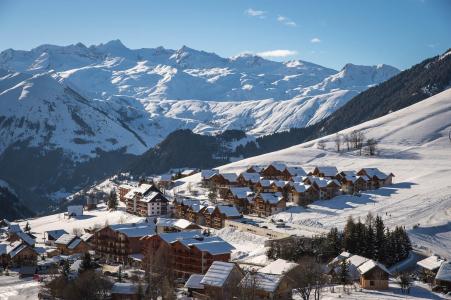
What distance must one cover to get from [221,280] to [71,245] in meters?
36.8

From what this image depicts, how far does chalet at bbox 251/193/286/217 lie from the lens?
3962 inches

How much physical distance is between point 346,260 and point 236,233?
2592cm

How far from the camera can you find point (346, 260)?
2554 inches

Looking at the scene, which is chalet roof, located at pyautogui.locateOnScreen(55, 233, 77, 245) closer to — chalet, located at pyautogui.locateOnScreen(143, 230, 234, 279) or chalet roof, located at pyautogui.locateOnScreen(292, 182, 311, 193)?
chalet, located at pyautogui.locateOnScreen(143, 230, 234, 279)

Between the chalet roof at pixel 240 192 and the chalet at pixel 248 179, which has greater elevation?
the chalet at pixel 248 179

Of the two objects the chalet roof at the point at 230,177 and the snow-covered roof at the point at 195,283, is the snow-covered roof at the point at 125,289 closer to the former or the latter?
the snow-covered roof at the point at 195,283

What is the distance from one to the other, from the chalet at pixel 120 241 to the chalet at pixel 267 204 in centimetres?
2188

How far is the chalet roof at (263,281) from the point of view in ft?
178

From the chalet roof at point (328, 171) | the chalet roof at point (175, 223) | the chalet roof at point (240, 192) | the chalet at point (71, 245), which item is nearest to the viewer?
the chalet at point (71, 245)

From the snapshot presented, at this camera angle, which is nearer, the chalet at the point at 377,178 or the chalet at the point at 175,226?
the chalet at the point at 175,226

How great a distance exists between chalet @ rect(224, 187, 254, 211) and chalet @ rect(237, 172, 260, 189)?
37.2ft

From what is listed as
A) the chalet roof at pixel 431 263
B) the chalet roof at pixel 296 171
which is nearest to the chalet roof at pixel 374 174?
the chalet roof at pixel 296 171

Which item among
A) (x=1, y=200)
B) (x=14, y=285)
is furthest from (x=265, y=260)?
(x=1, y=200)

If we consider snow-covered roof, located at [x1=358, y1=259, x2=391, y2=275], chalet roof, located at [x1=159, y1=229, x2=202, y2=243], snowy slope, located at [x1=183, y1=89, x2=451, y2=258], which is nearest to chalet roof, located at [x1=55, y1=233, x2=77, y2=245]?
chalet roof, located at [x1=159, y1=229, x2=202, y2=243]
